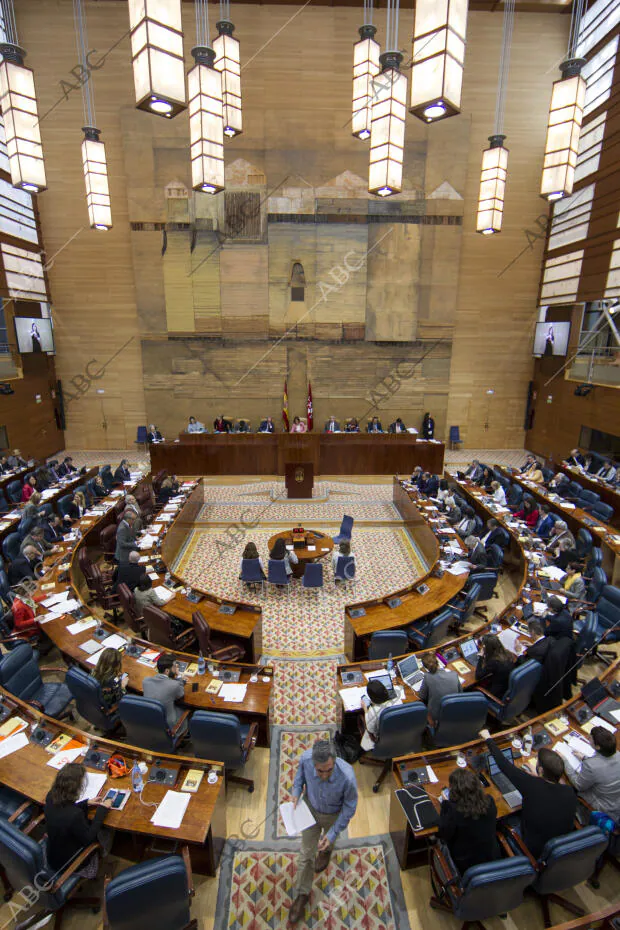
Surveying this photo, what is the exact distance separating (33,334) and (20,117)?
10.5 m

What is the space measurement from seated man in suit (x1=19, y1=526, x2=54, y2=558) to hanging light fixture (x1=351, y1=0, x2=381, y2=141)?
856cm

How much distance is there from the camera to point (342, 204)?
16531 millimetres

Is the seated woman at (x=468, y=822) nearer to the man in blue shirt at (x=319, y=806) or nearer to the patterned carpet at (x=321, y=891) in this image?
the man in blue shirt at (x=319, y=806)

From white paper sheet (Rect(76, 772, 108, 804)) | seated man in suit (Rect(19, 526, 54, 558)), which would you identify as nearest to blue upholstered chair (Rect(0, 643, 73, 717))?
white paper sheet (Rect(76, 772, 108, 804))

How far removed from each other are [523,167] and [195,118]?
50.1 ft

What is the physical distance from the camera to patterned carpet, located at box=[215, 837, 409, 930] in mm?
3576

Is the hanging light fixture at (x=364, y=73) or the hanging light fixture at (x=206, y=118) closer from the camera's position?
the hanging light fixture at (x=206, y=118)

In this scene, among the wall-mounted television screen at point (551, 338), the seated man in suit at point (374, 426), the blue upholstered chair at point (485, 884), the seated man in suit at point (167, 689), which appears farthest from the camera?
the seated man in suit at point (374, 426)

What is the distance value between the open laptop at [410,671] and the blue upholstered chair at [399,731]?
578 mm

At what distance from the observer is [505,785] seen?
392cm

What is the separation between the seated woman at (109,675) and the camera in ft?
15.4

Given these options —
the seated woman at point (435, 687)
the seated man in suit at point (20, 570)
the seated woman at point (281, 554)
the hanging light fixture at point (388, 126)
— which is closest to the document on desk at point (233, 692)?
the seated woman at point (435, 687)

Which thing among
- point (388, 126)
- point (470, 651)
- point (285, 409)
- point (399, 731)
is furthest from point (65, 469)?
point (399, 731)

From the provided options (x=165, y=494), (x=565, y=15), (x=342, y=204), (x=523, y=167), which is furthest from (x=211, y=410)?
(x=565, y=15)
